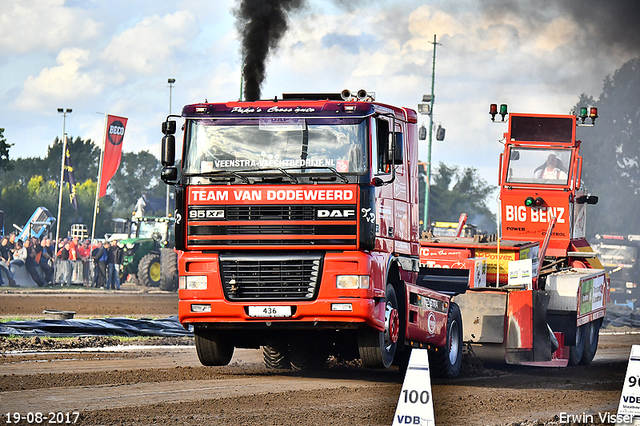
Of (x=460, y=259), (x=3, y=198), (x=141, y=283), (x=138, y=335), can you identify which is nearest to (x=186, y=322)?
(x=460, y=259)

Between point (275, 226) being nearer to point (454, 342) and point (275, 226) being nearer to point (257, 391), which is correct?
point (257, 391)

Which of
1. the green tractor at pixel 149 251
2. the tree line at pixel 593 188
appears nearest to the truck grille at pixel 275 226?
the green tractor at pixel 149 251

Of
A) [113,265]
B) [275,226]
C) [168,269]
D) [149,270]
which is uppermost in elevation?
[275,226]

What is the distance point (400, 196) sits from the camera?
39.5ft

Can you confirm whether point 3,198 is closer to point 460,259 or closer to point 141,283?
point 141,283

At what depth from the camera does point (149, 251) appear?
35531mm

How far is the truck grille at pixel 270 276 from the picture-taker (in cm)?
1073

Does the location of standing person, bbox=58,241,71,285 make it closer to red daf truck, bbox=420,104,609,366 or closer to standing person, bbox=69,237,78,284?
standing person, bbox=69,237,78,284

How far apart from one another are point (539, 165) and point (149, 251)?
67.2ft

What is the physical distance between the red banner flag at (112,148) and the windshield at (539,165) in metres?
19.8

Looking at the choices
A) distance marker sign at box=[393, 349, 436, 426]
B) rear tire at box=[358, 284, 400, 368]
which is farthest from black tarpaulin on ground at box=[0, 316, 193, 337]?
distance marker sign at box=[393, 349, 436, 426]

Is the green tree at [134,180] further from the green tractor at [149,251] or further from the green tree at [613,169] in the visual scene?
the green tractor at [149,251]

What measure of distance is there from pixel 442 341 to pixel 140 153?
120891 millimetres

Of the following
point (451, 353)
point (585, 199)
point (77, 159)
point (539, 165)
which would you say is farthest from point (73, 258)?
point (77, 159)
